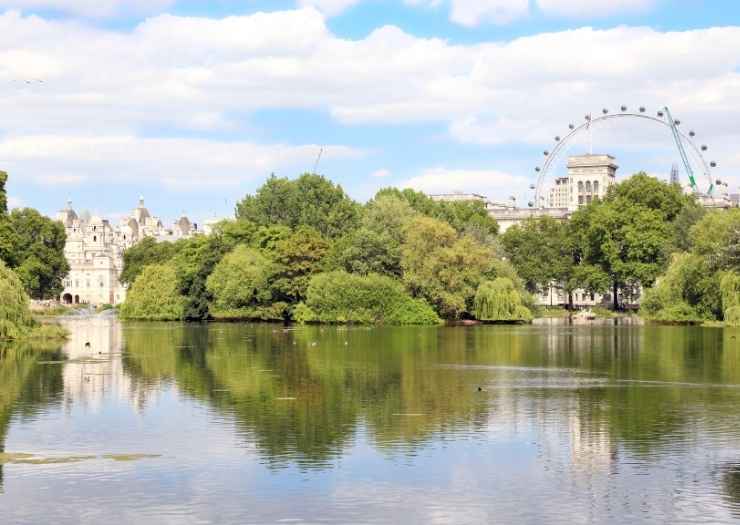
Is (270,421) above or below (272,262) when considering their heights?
below

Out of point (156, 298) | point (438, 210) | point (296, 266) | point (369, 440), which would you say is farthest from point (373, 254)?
point (369, 440)

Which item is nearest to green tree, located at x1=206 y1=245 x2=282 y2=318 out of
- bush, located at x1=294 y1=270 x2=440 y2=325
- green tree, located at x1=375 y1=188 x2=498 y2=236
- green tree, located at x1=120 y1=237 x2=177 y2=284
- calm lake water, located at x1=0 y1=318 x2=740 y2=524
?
bush, located at x1=294 y1=270 x2=440 y2=325

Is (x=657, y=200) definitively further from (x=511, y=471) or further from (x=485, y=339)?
(x=511, y=471)

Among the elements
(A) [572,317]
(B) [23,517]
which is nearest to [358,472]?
(B) [23,517]

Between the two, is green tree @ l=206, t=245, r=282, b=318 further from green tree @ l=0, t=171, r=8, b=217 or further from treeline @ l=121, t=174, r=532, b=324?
green tree @ l=0, t=171, r=8, b=217

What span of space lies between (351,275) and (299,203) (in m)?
31.7

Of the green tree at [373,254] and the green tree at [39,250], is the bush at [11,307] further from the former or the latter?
the green tree at [39,250]

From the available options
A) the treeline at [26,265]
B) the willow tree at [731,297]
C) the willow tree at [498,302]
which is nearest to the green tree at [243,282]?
the treeline at [26,265]

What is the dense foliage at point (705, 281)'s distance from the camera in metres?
80.6

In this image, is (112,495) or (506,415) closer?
(112,495)

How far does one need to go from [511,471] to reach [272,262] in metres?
74.9

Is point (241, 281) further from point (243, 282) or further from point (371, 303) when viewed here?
point (371, 303)

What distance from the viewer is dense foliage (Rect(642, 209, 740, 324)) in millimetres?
80625

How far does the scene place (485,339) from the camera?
6462 centimetres
